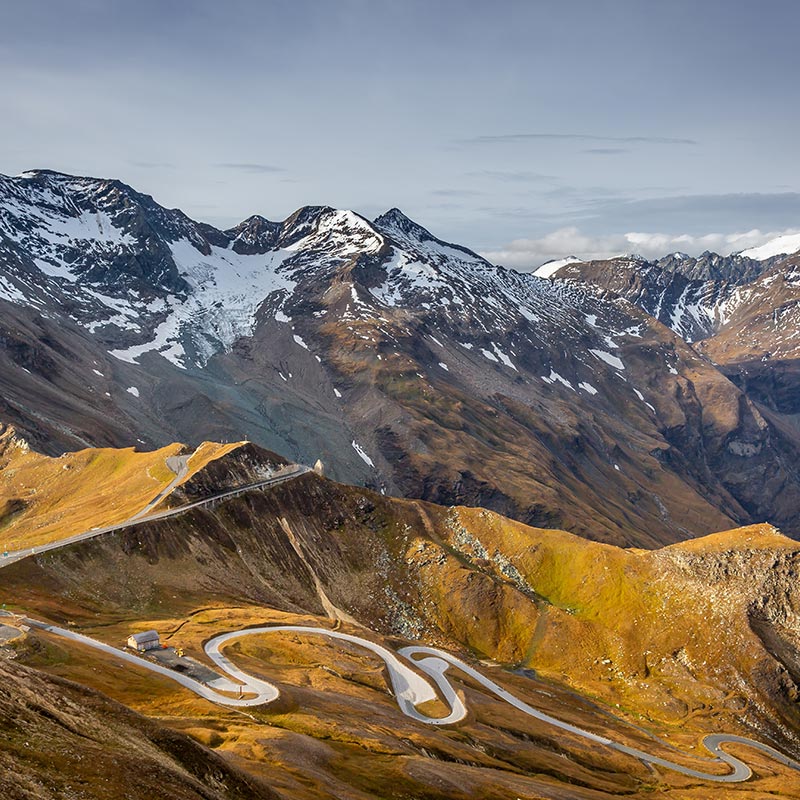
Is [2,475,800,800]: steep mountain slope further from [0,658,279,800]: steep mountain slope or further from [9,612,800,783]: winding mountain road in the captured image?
[0,658,279,800]: steep mountain slope

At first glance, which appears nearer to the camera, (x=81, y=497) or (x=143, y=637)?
(x=143, y=637)

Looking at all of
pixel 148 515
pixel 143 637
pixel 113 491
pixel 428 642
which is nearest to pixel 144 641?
pixel 143 637

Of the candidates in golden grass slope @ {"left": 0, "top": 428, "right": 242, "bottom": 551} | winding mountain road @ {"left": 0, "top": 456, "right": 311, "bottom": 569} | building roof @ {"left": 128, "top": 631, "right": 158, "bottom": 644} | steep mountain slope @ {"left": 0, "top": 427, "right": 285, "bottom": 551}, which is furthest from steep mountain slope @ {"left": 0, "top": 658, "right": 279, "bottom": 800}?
steep mountain slope @ {"left": 0, "top": 427, "right": 285, "bottom": 551}

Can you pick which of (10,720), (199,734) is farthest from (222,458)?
(10,720)

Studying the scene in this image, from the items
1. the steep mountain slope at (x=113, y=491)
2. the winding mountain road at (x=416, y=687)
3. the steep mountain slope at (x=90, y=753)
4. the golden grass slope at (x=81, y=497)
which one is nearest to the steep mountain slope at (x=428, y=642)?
the winding mountain road at (x=416, y=687)

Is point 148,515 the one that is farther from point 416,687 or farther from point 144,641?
point 416,687

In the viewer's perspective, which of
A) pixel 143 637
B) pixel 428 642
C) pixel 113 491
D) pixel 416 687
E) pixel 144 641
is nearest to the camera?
pixel 144 641

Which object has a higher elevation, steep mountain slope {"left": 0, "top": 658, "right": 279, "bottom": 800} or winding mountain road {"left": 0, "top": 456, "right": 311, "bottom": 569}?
steep mountain slope {"left": 0, "top": 658, "right": 279, "bottom": 800}
